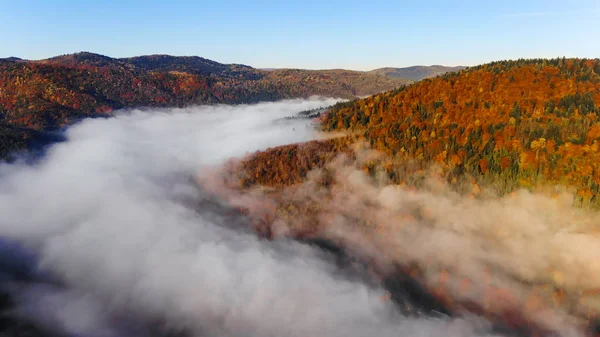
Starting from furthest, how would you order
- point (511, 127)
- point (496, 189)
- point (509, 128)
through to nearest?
point (509, 128) → point (511, 127) → point (496, 189)

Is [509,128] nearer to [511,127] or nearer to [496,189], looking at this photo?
[511,127]

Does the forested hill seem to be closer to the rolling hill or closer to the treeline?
the treeline

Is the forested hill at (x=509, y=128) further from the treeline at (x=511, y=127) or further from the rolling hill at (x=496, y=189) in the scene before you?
the rolling hill at (x=496, y=189)

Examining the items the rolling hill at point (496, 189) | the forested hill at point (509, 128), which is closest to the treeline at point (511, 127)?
the forested hill at point (509, 128)

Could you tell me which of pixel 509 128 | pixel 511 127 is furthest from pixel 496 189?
pixel 511 127

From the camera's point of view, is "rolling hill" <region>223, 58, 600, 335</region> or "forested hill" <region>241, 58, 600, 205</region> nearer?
"rolling hill" <region>223, 58, 600, 335</region>

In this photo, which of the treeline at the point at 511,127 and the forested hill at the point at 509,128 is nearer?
the treeline at the point at 511,127

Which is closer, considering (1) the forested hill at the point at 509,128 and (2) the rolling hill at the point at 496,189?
(2) the rolling hill at the point at 496,189

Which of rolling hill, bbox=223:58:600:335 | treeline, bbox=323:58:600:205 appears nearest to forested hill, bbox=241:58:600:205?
treeline, bbox=323:58:600:205
